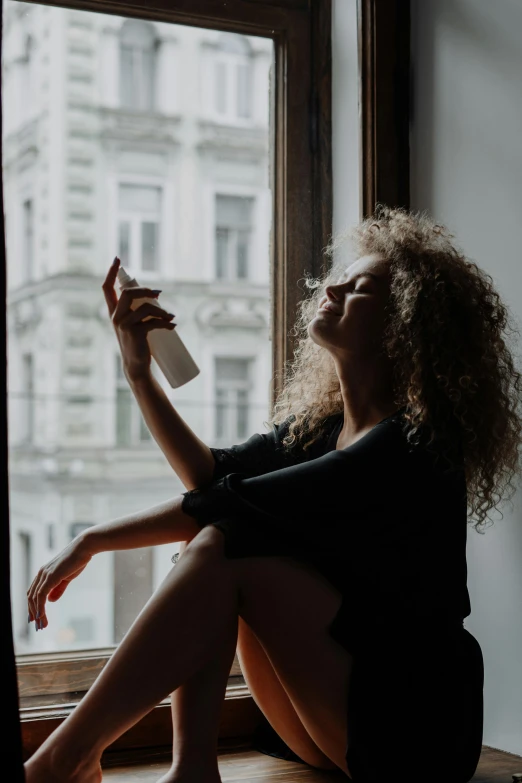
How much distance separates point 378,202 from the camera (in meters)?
1.79

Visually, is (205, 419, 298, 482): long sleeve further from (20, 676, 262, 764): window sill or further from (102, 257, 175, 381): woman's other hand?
(20, 676, 262, 764): window sill

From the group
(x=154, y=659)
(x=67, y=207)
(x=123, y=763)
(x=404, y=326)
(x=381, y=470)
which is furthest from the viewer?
(x=67, y=207)

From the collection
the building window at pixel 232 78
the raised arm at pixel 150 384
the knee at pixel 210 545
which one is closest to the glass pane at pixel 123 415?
the raised arm at pixel 150 384

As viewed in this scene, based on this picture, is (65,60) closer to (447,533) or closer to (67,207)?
(67,207)

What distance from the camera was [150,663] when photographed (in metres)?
1.19

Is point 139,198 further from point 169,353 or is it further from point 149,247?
point 169,353

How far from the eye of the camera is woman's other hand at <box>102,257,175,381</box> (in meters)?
1.36

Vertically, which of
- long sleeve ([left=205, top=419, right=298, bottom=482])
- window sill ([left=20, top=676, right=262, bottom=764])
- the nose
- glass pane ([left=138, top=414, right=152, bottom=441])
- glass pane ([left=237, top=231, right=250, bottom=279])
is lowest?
window sill ([left=20, top=676, right=262, bottom=764])

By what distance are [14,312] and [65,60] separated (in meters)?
0.48

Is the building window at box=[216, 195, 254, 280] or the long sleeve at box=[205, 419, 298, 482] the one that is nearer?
the long sleeve at box=[205, 419, 298, 482]

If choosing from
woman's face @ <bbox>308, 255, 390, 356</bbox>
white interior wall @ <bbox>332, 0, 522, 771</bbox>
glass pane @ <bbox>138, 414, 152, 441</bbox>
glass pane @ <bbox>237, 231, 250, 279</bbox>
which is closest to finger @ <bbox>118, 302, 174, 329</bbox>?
woman's face @ <bbox>308, 255, 390, 356</bbox>

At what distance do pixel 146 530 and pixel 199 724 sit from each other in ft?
1.01

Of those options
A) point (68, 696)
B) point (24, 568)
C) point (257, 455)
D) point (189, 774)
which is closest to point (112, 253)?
point (257, 455)

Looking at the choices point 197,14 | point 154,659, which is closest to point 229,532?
point 154,659
